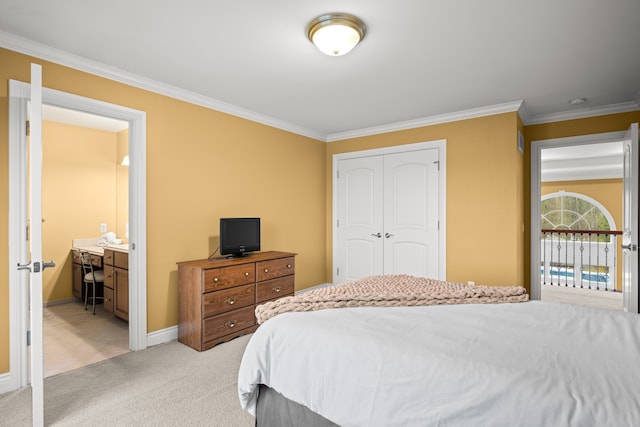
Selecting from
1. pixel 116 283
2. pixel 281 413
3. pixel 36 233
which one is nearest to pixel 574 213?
pixel 281 413

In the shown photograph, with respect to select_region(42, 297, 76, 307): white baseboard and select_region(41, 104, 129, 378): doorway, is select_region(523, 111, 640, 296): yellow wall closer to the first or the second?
select_region(41, 104, 129, 378): doorway

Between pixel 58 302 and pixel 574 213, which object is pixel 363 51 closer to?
pixel 58 302

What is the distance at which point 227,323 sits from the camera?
10.5 ft

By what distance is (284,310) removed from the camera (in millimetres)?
1702

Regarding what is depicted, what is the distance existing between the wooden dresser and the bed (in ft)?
5.09

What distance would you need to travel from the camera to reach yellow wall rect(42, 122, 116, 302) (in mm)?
4539

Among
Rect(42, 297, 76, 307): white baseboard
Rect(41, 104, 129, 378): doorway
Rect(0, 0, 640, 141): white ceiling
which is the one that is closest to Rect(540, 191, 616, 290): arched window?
Rect(0, 0, 640, 141): white ceiling

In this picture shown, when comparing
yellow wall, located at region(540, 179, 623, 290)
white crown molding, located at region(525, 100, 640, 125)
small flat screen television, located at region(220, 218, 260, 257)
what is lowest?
small flat screen television, located at region(220, 218, 260, 257)

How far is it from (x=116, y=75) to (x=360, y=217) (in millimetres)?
3346

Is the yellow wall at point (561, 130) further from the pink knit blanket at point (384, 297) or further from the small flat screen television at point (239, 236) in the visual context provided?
the small flat screen television at point (239, 236)

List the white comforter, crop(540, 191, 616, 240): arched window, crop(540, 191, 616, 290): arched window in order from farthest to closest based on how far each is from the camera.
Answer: crop(540, 191, 616, 240): arched window < crop(540, 191, 616, 290): arched window < the white comforter

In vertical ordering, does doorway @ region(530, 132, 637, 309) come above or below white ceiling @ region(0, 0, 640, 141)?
below

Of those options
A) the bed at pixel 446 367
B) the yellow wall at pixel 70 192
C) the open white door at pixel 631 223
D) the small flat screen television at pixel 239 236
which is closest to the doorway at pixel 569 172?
the open white door at pixel 631 223

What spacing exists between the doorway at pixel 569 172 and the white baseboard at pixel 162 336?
161 inches
